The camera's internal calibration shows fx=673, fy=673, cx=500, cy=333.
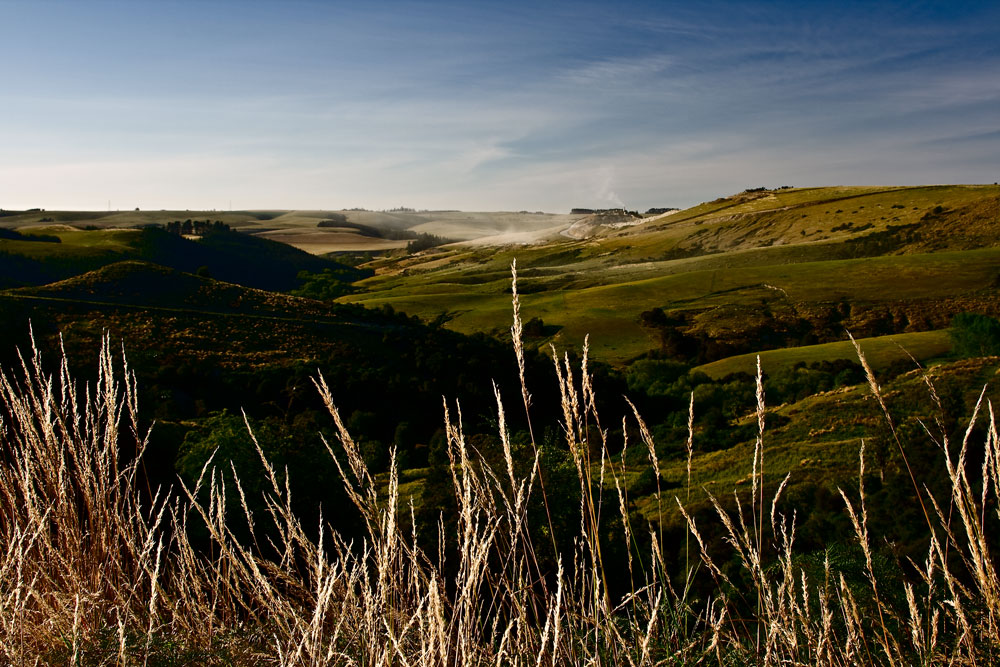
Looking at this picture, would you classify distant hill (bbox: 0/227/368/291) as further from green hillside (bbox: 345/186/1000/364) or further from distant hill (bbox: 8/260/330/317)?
green hillside (bbox: 345/186/1000/364)

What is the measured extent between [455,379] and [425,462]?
10.9 metres

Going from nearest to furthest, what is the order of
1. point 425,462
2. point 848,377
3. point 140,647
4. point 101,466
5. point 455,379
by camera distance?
point 140,647, point 101,466, point 425,462, point 848,377, point 455,379

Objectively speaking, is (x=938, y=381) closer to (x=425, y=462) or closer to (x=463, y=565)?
(x=425, y=462)

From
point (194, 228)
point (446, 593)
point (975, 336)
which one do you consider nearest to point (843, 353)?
point (975, 336)

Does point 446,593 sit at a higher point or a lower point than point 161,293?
higher

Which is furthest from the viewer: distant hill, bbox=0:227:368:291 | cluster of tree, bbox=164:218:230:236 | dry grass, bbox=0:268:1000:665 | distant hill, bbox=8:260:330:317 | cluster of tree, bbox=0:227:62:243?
cluster of tree, bbox=164:218:230:236

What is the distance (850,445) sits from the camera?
2980 cm

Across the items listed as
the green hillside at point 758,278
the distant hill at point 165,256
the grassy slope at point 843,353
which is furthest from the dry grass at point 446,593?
the distant hill at point 165,256

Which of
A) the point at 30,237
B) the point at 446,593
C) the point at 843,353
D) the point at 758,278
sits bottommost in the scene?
the point at 843,353

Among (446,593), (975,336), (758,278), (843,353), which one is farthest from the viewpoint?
(758,278)

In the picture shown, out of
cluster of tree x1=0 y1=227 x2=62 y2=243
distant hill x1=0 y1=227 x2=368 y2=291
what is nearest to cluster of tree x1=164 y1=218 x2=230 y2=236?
distant hill x1=0 y1=227 x2=368 y2=291

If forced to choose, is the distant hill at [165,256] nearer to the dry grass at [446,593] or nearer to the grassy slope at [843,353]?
the grassy slope at [843,353]

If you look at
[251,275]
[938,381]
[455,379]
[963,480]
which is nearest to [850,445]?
[938,381]

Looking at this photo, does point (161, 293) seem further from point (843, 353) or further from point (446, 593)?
point (446, 593)
